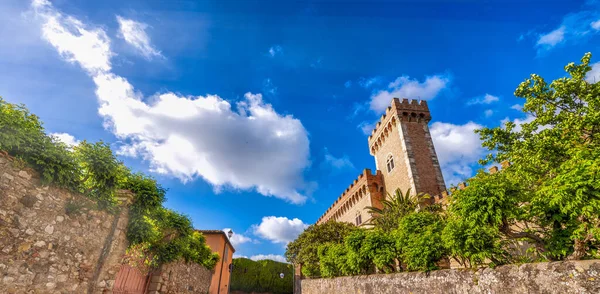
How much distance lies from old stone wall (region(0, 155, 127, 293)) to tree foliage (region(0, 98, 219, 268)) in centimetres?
25

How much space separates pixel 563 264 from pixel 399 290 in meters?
5.50

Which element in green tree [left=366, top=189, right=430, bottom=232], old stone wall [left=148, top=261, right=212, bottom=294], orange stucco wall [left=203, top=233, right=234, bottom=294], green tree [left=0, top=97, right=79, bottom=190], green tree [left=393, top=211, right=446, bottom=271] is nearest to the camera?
green tree [left=0, top=97, right=79, bottom=190]

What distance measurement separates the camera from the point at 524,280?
4.89 meters

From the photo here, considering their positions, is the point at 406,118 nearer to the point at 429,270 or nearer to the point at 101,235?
the point at 429,270

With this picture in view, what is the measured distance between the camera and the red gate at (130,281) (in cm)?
706

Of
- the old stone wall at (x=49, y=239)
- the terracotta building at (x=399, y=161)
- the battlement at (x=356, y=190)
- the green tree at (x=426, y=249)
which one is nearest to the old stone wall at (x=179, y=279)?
the old stone wall at (x=49, y=239)

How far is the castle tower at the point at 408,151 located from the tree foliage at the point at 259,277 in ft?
72.5

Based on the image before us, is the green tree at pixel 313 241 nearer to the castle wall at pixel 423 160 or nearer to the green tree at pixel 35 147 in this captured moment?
the castle wall at pixel 423 160

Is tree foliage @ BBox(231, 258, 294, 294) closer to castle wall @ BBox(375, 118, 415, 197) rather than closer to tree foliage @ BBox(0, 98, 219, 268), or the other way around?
castle wall @ BBox(375, 118, 415, 197)

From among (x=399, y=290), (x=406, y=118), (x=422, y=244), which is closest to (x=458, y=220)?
(x=422, y=244)

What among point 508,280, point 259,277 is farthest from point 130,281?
point 259,277

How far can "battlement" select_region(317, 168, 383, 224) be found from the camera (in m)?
32.8

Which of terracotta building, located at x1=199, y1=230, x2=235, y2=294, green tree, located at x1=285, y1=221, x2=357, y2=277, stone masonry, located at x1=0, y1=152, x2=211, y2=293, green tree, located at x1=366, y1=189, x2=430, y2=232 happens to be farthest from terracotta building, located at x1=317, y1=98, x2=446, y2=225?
stone masonry, located at x1=0, y1=152, x2=211, y2=293

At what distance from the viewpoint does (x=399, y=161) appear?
29312 millimetres
